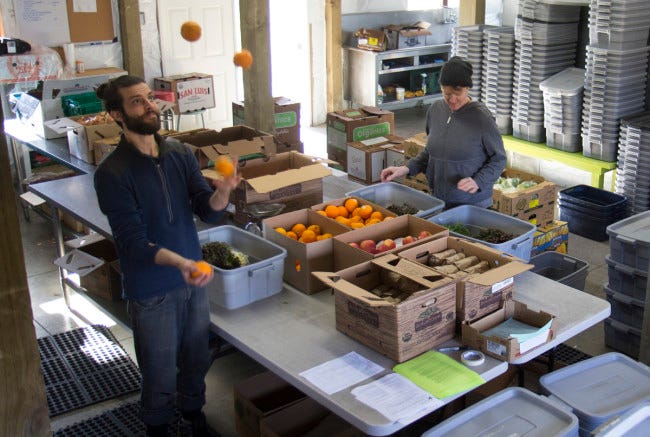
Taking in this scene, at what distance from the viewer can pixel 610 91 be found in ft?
21.0

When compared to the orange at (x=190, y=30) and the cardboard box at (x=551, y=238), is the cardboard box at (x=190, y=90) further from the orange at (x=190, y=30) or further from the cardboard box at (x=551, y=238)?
the cardboard box at (x=551, y=238)

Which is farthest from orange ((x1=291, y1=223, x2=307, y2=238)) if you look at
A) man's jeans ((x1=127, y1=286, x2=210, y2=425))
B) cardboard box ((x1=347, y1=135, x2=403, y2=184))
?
cardboard box ((x1=347, y1=135, x2=403, y2=184))

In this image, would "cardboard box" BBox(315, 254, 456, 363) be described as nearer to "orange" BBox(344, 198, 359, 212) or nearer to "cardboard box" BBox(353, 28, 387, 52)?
"orange" BBox(344, 198, 359, 212)

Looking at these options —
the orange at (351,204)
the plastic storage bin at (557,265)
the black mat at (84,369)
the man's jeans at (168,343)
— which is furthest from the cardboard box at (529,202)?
the man's jeans at (168,343)

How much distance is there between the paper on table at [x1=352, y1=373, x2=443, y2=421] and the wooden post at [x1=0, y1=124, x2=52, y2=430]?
1123 millimetres

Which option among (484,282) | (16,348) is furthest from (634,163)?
(16,348)

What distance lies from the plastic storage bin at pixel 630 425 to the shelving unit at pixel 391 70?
7.43m

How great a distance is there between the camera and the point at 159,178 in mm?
2928

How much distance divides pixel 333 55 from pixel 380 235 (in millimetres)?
6604

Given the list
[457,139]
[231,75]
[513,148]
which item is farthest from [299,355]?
[231,75]

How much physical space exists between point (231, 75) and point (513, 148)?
3.53 meters

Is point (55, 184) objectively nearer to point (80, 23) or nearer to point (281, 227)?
point (281, 227)

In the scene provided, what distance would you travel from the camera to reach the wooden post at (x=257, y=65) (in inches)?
199

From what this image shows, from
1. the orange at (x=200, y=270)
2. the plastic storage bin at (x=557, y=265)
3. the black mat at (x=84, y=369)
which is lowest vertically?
the black mat at (x=84, y=369)
